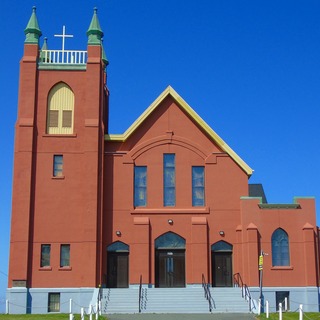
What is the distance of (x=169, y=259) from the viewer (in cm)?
3931

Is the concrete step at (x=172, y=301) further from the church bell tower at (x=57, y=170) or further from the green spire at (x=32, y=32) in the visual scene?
the green spire at (x=32, y=32)

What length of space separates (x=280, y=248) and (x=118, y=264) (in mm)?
9146

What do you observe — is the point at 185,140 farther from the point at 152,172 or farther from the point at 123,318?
the point at 123,318

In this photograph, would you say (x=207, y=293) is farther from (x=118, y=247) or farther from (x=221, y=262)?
(x=118, y=247)

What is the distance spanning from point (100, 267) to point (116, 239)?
211 centimetres

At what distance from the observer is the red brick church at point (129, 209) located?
37.5m

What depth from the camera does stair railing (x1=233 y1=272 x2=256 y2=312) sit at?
34.7m

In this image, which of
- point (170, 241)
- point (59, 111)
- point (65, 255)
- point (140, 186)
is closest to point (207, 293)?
point (170, 241)

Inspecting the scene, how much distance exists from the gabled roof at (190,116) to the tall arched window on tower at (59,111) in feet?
8.04

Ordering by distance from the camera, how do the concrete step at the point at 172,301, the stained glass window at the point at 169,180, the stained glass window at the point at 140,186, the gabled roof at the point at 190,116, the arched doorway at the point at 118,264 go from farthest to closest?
the gabled roof at the point at 190,116
the stained glass window at the point at 169,180
the stained glass window at the point at 140,186
the arched doorway at the point at 118,264
the concrete step at the point at 172,301

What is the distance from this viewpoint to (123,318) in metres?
31.5

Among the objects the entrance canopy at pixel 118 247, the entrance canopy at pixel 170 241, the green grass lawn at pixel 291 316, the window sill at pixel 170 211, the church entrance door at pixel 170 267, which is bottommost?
the green grass lawn at pixel 291 316

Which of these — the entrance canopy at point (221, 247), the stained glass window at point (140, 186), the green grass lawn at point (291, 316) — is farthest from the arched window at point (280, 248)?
the stained glass window at point (140, 186)

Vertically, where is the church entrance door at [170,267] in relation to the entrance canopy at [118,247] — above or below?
below
